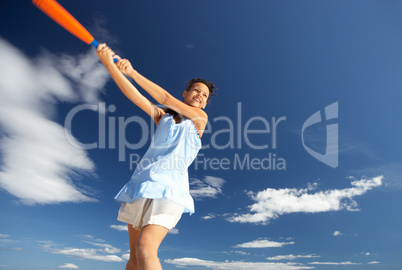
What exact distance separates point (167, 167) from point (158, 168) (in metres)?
0.09

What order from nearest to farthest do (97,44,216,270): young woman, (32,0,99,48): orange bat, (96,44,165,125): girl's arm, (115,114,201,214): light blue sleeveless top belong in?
(97,44,216,270): young woman → (115,114,201,214): light blue sleeveless top → (96,44,165,125): girl's arm → (32,0,99,48): orange bat

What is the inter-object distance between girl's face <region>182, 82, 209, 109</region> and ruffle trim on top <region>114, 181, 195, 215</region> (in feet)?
3.54

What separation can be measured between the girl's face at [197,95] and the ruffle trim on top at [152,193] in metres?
1.08

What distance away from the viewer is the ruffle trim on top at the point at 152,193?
8.59 feet

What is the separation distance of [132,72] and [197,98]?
0.78 meters

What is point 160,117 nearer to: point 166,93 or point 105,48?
point 166,93

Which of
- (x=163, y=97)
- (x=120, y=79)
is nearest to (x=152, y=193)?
(x=163, y=97)

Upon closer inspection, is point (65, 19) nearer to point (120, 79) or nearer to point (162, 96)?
point (120, 79)

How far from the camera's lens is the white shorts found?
2.59 metres

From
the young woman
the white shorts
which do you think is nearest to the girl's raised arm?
the young woman

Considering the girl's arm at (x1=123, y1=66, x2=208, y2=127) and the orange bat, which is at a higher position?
the orange bat

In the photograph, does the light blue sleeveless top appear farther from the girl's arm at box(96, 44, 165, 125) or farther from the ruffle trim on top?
the girl's arm at box(96, 44, 165, 125)

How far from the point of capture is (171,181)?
279cm

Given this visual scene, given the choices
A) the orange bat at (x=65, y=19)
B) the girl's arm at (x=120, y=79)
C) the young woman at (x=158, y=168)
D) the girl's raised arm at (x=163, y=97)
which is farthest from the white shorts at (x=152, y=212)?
the orange bat at (x=65, y=19)
